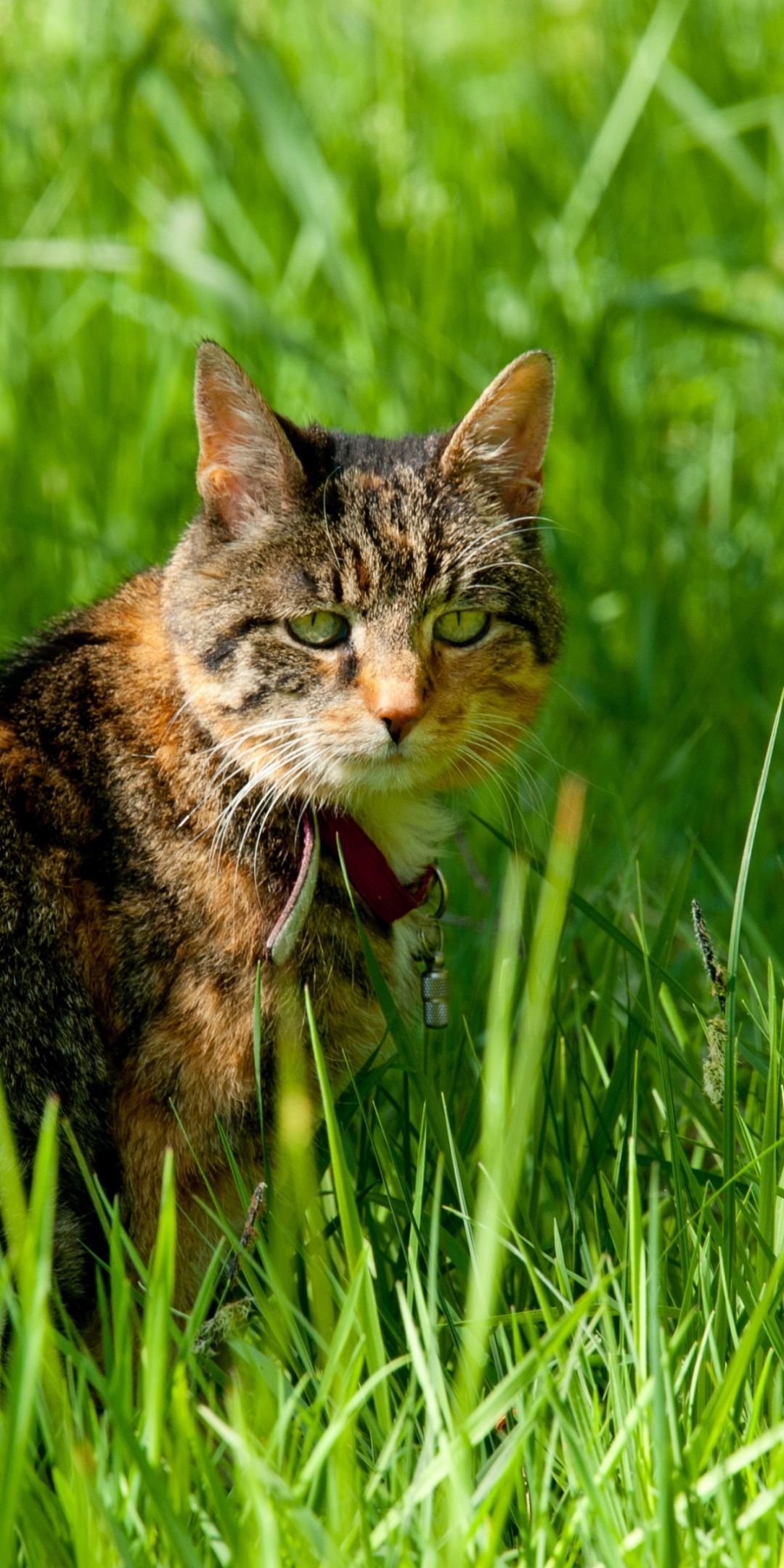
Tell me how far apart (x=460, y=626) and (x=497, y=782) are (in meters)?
0.23

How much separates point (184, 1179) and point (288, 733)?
589 millimetres

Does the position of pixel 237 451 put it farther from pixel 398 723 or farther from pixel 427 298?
pixel 427 298

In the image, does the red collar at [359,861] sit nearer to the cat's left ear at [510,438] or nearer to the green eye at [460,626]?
the green eye at [460,626]

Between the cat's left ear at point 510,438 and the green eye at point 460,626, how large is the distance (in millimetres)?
187

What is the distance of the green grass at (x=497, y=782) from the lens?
1280 mm

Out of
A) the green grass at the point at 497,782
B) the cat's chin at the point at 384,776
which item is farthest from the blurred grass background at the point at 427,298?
the cat's chin at the point at 384,776

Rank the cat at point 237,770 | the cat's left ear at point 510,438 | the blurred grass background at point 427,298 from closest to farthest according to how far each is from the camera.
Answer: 1. the cat at point 237,770
2. the cat's left ear at point 510,438
3. the blurred grass background at point 427,298

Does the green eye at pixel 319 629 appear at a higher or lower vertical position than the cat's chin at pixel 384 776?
higher

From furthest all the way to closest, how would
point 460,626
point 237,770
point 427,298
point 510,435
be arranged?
1. point 427,298
2. point 510,435
3. point 460,626
4. point 237,770

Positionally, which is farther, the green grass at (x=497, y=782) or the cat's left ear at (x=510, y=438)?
the cat's left ear at (x=510, y=438)

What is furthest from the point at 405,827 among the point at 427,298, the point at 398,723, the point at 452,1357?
the point at 427,298

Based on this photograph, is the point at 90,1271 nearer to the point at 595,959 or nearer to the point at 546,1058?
the point at 546,1058

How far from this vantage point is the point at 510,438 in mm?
2254

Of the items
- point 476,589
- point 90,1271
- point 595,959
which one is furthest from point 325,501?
point 90,1271
